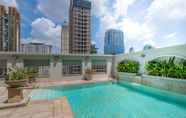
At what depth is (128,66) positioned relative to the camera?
16.3 meters

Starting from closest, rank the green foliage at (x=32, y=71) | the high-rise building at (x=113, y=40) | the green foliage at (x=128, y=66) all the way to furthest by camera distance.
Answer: the green foliage at (x=32, y=71) → the green foliage at (x=128, y=66) → the high-rise building at (x=113, y=40)

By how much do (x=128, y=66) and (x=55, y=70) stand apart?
8.76m

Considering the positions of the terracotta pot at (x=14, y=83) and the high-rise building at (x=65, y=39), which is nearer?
the terracotta pot at (x=14, y=83)

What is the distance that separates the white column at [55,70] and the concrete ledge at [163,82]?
8262mm

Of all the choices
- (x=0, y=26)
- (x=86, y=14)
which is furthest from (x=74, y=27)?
(x=0, y=26)

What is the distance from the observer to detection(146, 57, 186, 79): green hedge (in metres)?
10.8

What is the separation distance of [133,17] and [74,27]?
151 feet

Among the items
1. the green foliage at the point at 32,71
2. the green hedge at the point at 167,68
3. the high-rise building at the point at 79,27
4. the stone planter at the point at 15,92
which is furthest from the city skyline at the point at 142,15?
the high-rise building at the point at 79,27

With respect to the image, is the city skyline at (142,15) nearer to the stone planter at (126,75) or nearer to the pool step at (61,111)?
the stone planter at (126,75)

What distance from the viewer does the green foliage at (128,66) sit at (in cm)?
1589

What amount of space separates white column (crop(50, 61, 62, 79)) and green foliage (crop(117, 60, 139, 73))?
779 cm

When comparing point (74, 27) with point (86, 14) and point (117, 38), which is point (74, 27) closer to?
point (86, 14)

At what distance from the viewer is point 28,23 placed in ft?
74.4

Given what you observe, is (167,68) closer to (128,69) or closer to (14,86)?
(128,69)
